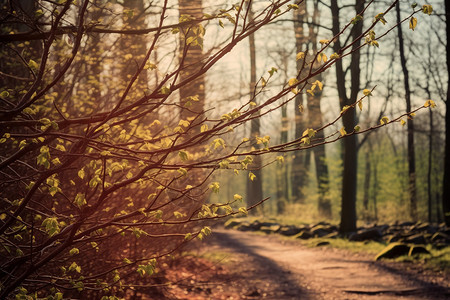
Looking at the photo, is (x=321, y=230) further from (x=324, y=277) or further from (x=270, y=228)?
(x=324, y=277)

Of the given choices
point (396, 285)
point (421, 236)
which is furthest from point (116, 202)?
point (421, 236)

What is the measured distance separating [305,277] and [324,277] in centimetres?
36

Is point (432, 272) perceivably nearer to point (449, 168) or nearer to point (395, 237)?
point (395, 237)

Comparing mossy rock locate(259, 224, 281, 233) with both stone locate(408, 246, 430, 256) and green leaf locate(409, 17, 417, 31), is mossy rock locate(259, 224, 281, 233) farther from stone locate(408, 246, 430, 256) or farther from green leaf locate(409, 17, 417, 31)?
green leaf locate(409, 17, 417, 31)

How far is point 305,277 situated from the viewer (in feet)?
29.1

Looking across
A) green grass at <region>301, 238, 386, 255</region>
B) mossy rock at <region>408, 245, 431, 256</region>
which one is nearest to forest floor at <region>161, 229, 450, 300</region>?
green grass at <region>301, 238, 386, 255</region>

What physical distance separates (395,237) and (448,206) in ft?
6.91

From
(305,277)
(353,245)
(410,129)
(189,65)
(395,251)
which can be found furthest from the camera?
(410,129)

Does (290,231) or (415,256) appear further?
(290,231)

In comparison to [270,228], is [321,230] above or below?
above

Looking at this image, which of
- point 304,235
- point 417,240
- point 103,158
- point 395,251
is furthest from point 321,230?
point 103,158

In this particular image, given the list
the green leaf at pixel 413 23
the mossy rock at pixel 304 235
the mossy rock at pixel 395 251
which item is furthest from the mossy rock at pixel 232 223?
the green leaf at pixel 413 23

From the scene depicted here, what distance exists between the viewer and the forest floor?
24.1 ft

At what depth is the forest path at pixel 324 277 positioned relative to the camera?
24.1ft
